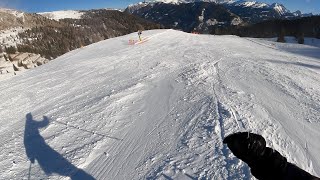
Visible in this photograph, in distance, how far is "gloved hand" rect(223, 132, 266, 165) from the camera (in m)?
2.80

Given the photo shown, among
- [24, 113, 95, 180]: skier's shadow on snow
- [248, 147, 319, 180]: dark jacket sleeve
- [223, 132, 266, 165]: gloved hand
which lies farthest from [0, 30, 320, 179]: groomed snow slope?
[223, 132, 266, 165]: gloved hand

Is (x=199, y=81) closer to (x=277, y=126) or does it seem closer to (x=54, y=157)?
(x=277, y=126)

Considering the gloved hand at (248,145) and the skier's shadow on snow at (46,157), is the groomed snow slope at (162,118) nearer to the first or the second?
the skier's shadow on snow at (46,157)

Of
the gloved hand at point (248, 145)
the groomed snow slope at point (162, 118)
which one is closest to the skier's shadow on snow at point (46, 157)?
the groomed snow slope at point (162, 118)

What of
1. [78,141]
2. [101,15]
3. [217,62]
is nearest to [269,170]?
[78,141]

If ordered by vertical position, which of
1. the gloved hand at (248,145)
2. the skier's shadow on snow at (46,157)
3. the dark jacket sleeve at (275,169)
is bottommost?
the skier's shadow on snow at (46,157)

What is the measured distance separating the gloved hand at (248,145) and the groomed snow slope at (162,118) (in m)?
3.61

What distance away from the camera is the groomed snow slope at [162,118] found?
23.8ft

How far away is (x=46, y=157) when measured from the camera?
8258 millimetres

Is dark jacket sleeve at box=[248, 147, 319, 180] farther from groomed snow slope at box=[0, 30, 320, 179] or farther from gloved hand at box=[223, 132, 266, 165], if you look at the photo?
groomed snow slope at box=[0, 30, 320, 179]

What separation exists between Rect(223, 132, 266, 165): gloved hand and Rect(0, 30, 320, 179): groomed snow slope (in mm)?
3612

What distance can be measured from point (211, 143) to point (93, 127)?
11.8ft

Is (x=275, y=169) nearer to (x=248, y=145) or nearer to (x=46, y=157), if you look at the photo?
(x=248, y=145)

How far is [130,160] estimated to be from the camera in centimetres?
Result: 747
